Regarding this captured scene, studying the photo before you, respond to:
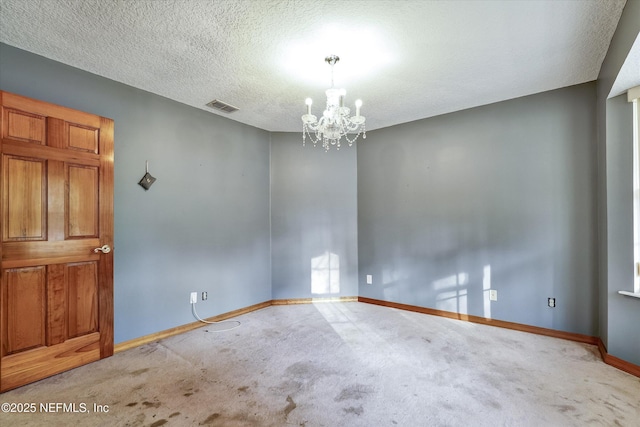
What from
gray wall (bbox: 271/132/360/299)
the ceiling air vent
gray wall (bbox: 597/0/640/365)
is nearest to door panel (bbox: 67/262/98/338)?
the ceiling air vent

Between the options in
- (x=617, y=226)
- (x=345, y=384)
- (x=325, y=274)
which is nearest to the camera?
(x=345, y=384)

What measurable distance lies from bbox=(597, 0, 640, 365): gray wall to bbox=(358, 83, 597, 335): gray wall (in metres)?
0.41

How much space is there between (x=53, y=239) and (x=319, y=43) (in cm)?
272

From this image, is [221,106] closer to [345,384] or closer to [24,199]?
[24,199]

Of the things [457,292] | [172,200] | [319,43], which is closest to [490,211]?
[457,292]

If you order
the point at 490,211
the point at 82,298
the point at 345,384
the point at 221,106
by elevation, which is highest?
the point at 221,106

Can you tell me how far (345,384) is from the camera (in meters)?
2.24

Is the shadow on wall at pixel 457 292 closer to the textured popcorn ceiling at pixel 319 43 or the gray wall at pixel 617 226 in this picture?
the gray wall at pixel 617 226

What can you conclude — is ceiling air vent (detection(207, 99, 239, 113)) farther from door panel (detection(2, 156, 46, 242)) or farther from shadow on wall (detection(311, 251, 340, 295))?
shadow on wall (detection(311, 251, 340, 295))

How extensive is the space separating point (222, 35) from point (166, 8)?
393 millimetres

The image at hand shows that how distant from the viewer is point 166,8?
195 centimetres

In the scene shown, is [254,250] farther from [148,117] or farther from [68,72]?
[68,72]

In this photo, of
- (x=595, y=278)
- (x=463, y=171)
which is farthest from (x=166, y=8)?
(x=595, y=278)

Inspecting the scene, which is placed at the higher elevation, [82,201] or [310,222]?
[82,201]
